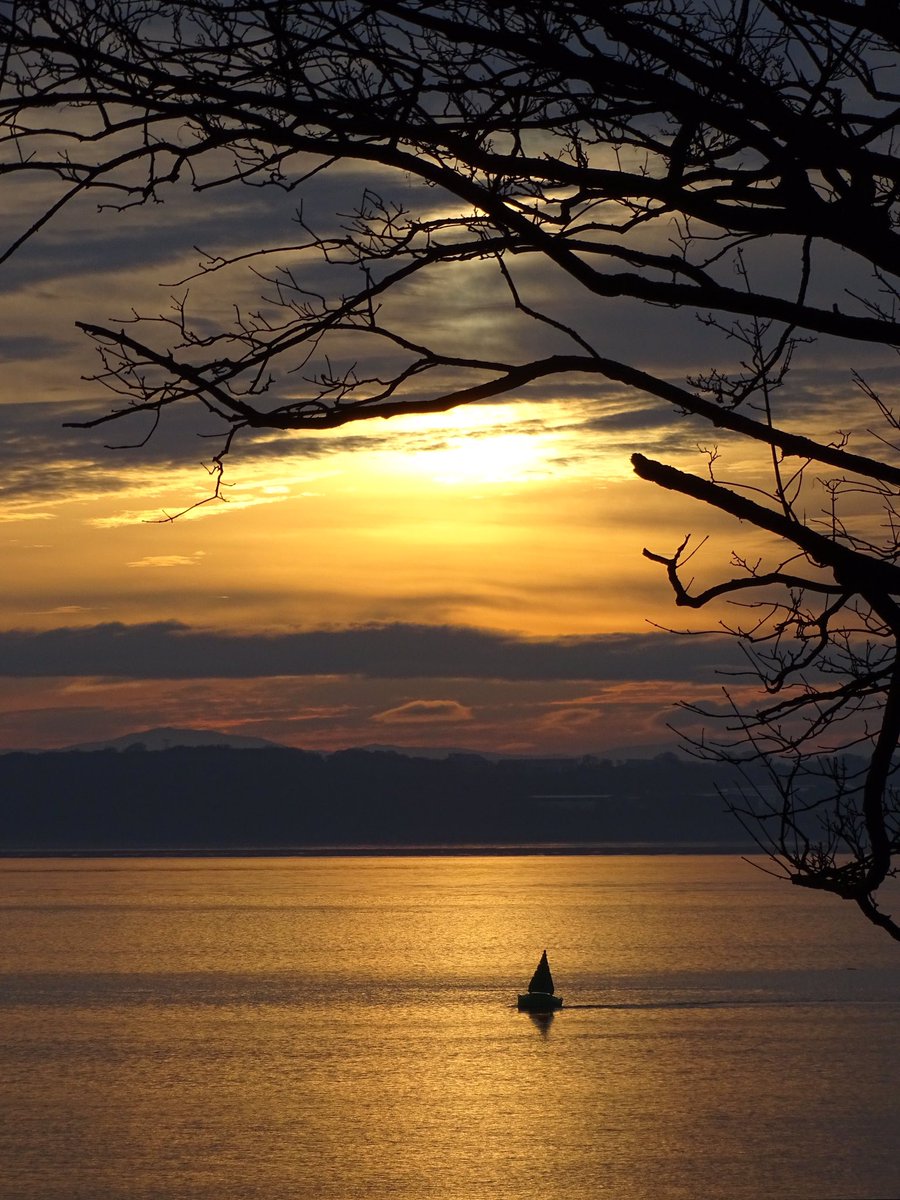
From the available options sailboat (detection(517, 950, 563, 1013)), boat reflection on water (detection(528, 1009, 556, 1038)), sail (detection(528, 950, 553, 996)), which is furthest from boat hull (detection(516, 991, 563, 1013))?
boat reflection on water (detection(528, 1009, 556, 1038))

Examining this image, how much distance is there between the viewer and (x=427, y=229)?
7105mm

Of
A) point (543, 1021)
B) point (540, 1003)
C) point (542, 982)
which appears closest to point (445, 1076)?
point (542, 982)

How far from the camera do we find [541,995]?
64938mm

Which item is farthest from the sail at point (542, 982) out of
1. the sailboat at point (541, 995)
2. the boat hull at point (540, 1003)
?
the boat hull at point (540, 1003)

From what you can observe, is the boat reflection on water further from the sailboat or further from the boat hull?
the boat hull

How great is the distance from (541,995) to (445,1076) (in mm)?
9411

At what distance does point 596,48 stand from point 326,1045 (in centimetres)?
6048

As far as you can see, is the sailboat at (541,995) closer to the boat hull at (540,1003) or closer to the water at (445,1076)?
the boat hull at (540,1003)

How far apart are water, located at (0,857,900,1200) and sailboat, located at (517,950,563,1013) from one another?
4.37 feet

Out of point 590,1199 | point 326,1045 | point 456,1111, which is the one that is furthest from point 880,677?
point 326,1045

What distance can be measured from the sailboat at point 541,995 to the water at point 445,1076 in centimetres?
133

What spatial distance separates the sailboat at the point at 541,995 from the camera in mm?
63969

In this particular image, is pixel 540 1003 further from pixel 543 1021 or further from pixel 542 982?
pixel 543 1021

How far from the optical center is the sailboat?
6397 cm
